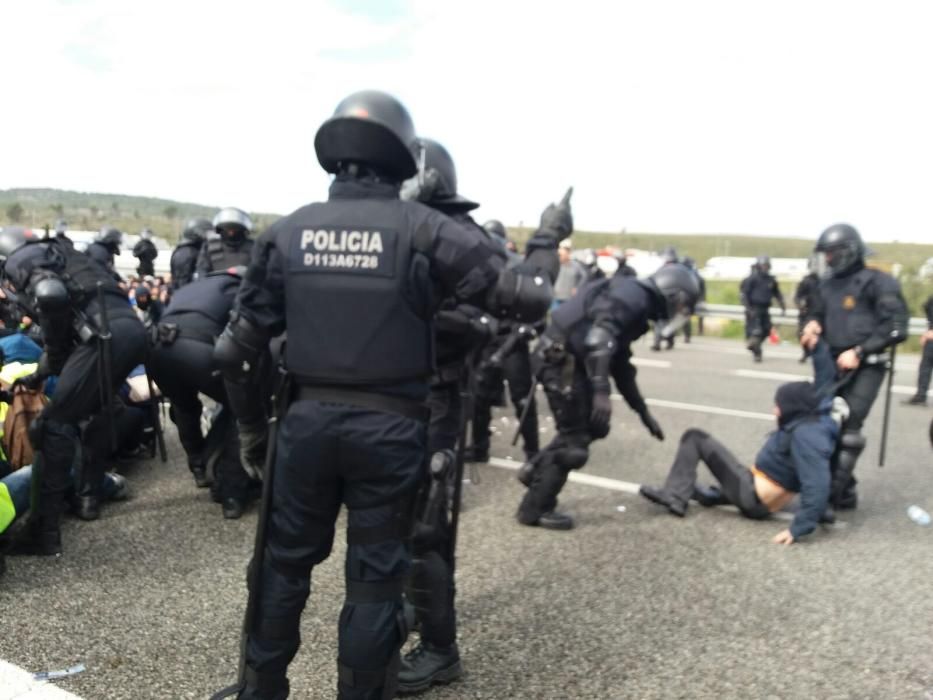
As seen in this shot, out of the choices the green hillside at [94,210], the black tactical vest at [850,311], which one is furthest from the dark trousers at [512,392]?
the green hillside at [94,210]

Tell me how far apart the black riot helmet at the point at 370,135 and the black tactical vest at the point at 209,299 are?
A: 9.13 ft

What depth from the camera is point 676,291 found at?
482cm

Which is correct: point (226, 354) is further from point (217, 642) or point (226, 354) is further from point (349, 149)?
point (217, 642)

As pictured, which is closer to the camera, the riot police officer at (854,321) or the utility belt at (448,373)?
the utility belt at (448,373)

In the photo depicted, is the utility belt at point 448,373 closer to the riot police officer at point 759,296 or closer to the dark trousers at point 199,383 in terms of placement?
the dark trousers at point 199,383

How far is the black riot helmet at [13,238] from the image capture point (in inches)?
186

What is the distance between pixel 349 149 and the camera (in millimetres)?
2705

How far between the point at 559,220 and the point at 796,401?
234 centimetres

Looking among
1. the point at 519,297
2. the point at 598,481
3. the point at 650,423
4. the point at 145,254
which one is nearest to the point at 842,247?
the point at 650,423

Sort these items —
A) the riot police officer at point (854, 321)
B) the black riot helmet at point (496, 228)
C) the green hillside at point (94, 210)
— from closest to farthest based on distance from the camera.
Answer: the riot police officer at point (854, 321)
the black riot helmet at point (496, 228)
the green hillside at point (94, 210)

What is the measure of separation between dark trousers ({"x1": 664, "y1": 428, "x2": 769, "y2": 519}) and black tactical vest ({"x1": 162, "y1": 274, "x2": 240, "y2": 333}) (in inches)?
122

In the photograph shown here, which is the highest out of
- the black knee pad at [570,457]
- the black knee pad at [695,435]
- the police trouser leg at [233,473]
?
the black knee pad at [695,435]

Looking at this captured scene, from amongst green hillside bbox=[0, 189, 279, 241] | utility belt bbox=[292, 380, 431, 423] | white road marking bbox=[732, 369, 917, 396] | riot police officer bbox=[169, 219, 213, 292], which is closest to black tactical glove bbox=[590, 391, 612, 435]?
utility belt bbox=[292, 380, 431, 423]

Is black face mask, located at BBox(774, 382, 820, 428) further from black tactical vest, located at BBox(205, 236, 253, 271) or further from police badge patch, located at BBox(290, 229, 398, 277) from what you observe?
black tactical vest, located at BBox(205, 236, 253, 271)
